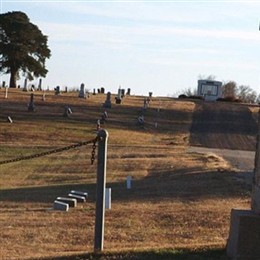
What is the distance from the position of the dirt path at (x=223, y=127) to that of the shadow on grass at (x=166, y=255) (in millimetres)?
31428

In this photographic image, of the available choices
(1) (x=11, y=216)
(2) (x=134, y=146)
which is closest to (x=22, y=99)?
(2) (x=134, y=146)

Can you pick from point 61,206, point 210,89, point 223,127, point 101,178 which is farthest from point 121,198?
point 210,89

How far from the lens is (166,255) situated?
872cm

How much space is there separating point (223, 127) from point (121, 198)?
3580cm

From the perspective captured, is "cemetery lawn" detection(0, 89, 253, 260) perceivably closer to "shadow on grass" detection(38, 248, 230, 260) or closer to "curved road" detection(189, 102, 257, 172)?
"shadow on grass" detection(38, 248, 230, 260)

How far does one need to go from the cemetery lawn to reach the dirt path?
7.00 feet

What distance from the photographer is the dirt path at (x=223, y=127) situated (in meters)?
42.6

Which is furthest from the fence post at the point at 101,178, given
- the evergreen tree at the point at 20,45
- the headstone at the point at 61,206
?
the evergreen tree at the point at 20,45

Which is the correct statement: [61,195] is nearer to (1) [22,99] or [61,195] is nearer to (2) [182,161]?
(2) [182,161]

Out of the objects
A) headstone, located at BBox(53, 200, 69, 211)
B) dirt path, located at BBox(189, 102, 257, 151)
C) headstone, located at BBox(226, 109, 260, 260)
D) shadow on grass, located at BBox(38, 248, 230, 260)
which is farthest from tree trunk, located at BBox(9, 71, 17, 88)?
headstone, located at BBox(226, 109, 260, 260)

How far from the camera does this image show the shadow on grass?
8.62 m

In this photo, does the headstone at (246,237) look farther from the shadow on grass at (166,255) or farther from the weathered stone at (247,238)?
the shadow on grass at (166,255)

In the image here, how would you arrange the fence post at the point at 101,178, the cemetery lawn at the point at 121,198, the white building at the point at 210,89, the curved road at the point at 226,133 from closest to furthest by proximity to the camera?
the fence post at the point at 101,178 → the cemetery lawn at the point at 121,198 → the curved road at the point at 226,133 → the white building at the point at 210,89

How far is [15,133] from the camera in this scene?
132 feet
